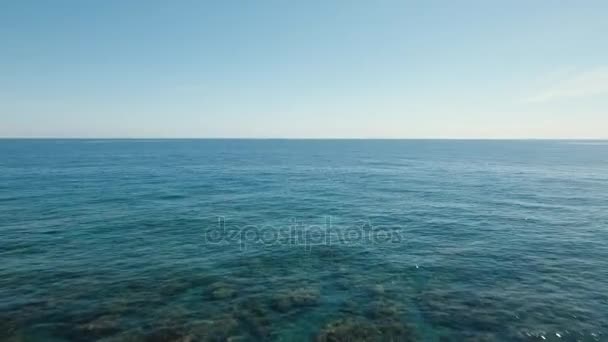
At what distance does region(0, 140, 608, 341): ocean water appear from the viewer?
2141cm

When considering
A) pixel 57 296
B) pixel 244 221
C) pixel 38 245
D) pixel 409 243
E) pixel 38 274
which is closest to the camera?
pixel 57 296

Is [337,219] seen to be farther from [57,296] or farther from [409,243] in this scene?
[57,296]

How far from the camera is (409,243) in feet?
124

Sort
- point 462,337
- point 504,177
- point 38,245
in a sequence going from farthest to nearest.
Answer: point 504,177 → point 38,245 → point 462,337

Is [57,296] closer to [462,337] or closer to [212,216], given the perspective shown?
[212,216]

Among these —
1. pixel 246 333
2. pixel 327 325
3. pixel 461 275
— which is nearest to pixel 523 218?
pixel 461 275

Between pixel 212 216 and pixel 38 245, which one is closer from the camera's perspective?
pixel 38 245

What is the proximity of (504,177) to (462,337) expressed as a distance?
8421cm

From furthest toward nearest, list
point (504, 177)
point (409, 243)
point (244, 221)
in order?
point (504, 177) → point (244, 221) → point (409, 243)

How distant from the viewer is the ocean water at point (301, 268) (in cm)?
2141

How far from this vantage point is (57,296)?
24.8 metres

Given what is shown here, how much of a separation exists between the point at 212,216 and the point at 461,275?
34.3 m

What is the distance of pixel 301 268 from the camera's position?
30.7 m

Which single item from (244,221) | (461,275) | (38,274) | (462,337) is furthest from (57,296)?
(461,275)
